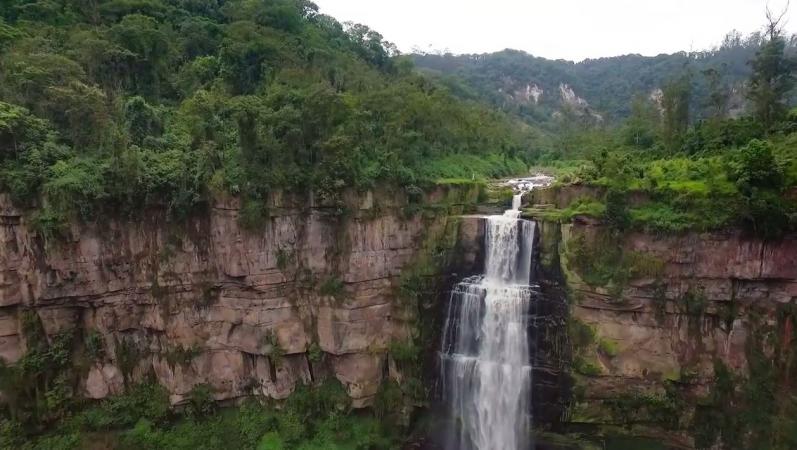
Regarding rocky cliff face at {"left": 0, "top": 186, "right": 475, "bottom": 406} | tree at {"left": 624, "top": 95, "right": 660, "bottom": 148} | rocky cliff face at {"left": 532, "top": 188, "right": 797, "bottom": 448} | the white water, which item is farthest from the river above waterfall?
tree at {"left": 624, "top": 95, "right": 660, "bottom": 148}

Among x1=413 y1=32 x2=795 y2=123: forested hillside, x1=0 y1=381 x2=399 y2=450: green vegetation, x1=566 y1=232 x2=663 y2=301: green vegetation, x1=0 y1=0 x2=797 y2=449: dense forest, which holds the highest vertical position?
x1=413 y1=32 x2=795 y2=123: forested hillside

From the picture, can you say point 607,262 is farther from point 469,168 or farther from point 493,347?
point 469,168

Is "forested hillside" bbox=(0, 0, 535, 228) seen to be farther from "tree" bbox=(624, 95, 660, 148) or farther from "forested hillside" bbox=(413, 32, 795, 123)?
"forested hillside" bbox=(413, 32, 795, 123)

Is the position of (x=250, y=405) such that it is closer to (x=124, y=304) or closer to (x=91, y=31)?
(x=124, y=304)

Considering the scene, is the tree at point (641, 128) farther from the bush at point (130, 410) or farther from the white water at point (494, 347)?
the bush at point (130, 410)

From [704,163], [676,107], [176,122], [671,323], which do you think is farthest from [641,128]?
[176,122]

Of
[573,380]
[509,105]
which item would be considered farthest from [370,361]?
[509,105]
